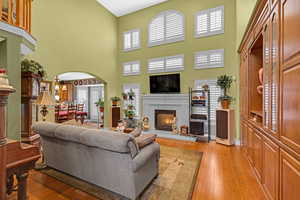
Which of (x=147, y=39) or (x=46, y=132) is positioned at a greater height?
(x=147, y=39)

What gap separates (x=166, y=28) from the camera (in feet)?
18.6

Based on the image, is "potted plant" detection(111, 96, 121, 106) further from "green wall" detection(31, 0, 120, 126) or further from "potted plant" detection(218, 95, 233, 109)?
"potted plant" detection(218, 95, 233, 109)

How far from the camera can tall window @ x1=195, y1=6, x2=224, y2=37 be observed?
4734 mm

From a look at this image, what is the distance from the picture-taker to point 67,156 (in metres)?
2.38

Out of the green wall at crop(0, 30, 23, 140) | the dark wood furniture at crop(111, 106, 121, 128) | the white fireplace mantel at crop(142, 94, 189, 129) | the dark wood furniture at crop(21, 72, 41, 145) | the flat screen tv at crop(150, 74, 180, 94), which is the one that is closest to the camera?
the green wall at crop(0, 30, 23, 140)

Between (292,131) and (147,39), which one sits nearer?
(292,131)

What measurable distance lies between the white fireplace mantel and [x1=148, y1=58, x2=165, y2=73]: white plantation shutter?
1071mm

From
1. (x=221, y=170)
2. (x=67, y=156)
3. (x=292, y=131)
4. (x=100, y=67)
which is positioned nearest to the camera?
(x=292, y=131)

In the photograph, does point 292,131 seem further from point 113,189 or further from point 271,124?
point 113,189

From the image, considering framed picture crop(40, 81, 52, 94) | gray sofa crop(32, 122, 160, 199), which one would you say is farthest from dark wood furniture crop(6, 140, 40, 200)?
framed picture crop(40, 81, 52, 94)

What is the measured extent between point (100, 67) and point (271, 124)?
5.81m

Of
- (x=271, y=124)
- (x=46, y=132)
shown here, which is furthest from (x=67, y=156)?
(x=271, y=124)

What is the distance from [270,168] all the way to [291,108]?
0.96 m

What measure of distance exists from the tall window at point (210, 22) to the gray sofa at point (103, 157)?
450 cm
